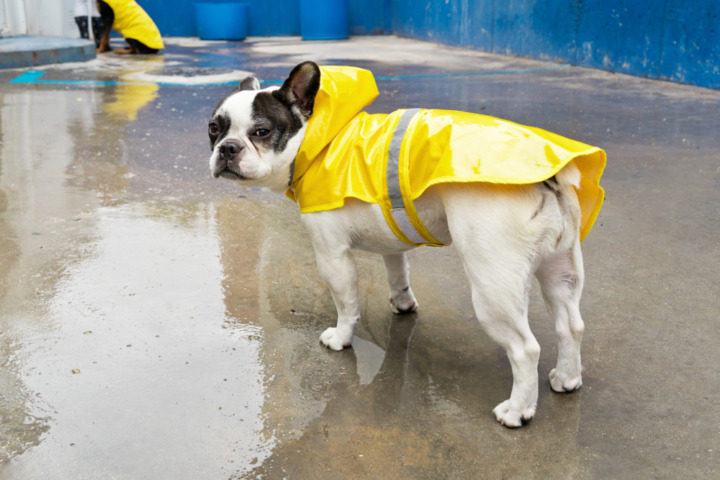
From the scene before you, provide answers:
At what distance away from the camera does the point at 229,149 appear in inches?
107

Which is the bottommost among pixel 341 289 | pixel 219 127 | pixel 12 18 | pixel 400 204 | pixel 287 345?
pixel 287 345

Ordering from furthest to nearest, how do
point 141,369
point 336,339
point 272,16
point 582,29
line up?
point 272,16
point 582,29
point 336,339
point 141,369

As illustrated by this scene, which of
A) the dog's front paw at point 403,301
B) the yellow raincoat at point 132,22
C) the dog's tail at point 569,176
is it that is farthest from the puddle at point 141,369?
the yellow raincoat at point 132,22

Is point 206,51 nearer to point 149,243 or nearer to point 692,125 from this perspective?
point 692,125

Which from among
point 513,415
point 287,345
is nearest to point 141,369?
point 287,345

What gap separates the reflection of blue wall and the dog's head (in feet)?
25.1

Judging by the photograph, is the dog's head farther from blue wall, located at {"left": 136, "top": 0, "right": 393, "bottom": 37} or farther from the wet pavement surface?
blue wall, located at {"left": 136, "top": 0, "right": 393, "bottom": 37}

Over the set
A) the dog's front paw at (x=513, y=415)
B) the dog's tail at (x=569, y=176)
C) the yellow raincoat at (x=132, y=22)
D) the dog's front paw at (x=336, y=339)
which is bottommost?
the dog's front paw at (x=513, y=415)

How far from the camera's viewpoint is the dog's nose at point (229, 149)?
272 centimetres

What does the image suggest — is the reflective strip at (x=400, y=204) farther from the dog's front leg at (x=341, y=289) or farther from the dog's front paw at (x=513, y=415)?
the dog's front paw at (x=513, y=415)

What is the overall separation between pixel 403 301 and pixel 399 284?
93 millimetres

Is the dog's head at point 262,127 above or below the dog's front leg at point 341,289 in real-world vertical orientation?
above

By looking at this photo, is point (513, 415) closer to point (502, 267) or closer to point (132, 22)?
point (502, 267)

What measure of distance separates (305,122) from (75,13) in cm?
1248
